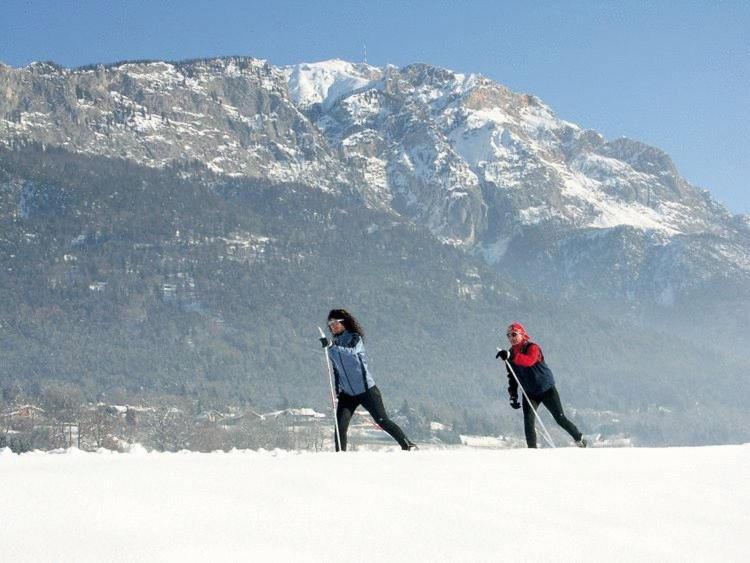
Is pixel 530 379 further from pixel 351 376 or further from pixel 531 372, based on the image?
pixel 351 376

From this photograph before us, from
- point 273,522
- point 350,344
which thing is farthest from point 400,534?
point 350,344

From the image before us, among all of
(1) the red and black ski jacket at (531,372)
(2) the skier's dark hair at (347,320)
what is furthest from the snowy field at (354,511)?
(1) the red and black ski jacket at (531,372)

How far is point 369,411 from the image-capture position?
1614 centimetres

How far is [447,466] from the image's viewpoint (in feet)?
39.5

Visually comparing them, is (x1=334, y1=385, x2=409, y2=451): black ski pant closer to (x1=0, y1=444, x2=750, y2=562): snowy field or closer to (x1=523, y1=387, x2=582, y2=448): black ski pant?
(x1=523, y1=387, x2=582, y2=448): black ski pant

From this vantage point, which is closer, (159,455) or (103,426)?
(159,455)

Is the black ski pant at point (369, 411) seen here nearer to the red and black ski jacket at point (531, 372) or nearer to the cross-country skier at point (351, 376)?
the cross-country skier at point (351, 376)

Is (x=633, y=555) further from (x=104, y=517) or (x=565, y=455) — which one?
(x=565, y=455)

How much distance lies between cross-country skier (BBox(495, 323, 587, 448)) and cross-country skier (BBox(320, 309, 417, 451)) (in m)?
2.50

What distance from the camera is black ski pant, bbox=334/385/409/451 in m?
16.0

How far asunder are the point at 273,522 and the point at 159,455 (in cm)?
476

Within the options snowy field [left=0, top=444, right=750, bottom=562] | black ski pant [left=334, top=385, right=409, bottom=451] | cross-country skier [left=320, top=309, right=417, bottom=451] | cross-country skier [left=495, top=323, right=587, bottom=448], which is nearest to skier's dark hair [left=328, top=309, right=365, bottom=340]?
cross-country skier [left=320, top=309, right=417, bottom=451]

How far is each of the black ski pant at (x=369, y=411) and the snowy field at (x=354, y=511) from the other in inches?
128

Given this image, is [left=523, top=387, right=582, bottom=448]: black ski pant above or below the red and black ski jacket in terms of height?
below
